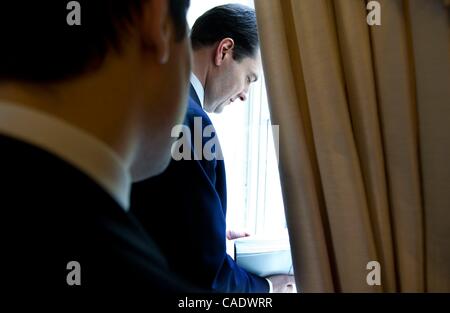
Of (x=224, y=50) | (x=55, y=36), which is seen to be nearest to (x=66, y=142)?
(x=55, y=36)

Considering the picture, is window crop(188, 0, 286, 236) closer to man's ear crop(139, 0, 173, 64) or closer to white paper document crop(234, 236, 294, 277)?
white paper document crop(234, 236, 294, 277)

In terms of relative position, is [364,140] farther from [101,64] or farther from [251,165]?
[101,64]

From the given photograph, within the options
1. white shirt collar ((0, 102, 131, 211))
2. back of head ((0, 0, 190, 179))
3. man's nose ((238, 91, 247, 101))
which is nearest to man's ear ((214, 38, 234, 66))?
man's nose ((238, 91, 247, 101))

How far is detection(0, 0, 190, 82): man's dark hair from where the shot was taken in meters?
0.36

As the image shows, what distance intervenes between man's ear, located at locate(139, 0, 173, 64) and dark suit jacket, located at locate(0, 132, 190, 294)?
0.20m

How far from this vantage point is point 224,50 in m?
0.67

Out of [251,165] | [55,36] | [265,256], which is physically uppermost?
[55,36]

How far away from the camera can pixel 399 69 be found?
1.74ft

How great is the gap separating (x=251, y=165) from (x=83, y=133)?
455 mm

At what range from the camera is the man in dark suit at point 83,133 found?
0.32 metres

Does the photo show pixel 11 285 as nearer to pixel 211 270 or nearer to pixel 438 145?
pixel 211 270

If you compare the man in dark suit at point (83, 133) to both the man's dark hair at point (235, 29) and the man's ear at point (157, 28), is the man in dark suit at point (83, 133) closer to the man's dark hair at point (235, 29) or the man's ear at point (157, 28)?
the man's ear at point (157, 28)

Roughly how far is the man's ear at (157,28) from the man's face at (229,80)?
256mm
